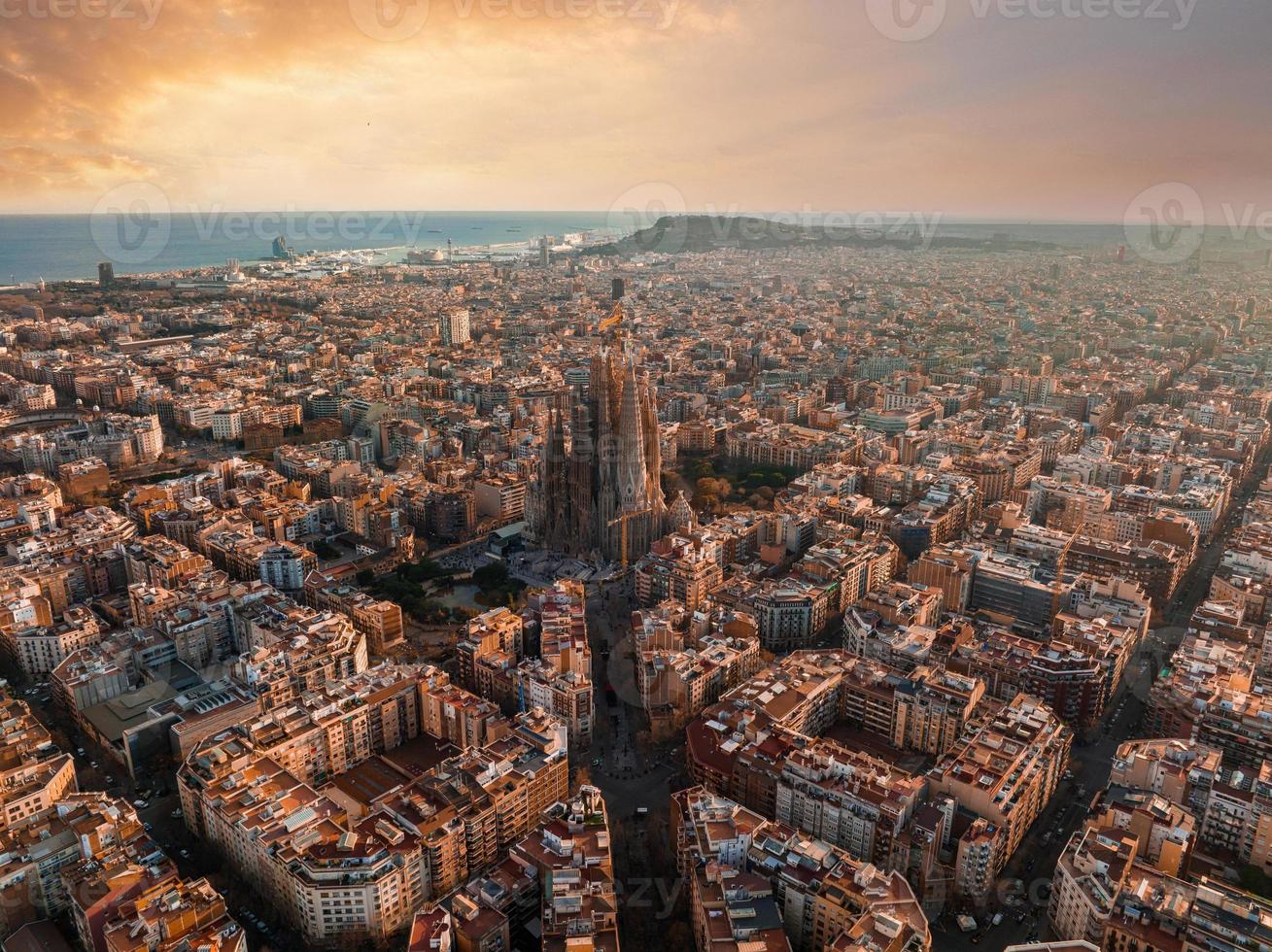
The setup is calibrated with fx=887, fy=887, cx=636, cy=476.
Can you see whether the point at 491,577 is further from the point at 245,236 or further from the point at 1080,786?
the point at 245,236

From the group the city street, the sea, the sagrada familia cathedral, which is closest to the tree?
the sagrada familia cathedral

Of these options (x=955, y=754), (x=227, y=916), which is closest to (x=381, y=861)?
(x=227, y=916)

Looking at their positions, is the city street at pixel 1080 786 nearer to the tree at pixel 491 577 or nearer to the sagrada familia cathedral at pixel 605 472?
the sagrada familia cathedral at pixel 605 472

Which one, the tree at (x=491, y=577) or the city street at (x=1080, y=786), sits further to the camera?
the tree at (x=491, y=577)

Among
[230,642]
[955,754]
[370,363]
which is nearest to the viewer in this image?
[955,754]

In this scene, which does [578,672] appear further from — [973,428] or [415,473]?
[973,428]

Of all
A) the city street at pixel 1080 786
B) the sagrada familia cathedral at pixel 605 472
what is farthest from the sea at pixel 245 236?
the city street at pixel 1080 786

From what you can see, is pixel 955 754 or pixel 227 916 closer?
pixel 227 916
